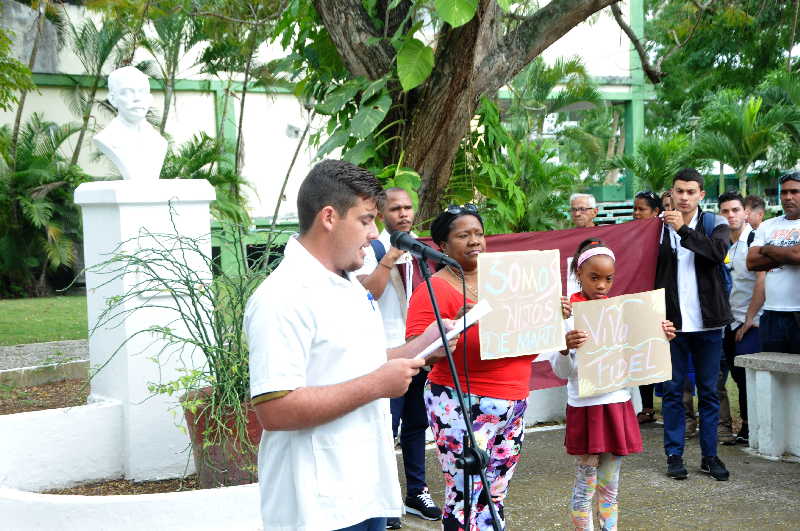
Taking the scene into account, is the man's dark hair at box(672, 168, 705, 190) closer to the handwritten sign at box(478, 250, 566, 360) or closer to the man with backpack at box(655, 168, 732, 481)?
the man with backpack at box(655, 168, 732, 481)

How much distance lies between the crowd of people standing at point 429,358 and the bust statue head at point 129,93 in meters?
1.84

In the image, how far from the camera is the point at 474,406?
413cm

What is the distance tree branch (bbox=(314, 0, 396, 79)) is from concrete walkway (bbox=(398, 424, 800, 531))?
3.25 metres

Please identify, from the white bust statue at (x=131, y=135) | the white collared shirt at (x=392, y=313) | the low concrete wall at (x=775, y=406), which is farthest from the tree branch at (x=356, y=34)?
the low concrete wall at (x=775, y=406)

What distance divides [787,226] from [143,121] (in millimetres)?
4624

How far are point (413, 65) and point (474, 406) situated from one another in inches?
150

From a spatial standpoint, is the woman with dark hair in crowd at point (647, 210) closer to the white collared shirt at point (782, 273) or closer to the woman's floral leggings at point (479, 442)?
the white collared shirt at point (782, 273)

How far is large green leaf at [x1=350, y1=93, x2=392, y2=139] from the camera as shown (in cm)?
762

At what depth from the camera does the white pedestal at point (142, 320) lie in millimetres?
5898

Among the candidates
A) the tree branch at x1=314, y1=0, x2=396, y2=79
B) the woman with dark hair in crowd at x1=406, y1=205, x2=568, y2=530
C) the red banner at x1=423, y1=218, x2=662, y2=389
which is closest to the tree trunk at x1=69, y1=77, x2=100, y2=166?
the tree branch at x1=314, y1=0, x2=396, y2=79

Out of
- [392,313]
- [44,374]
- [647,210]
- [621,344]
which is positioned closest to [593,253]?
[621,344]

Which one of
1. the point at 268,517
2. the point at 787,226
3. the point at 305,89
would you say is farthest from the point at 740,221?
the point at 268,517

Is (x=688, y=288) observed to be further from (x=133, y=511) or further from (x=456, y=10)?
(x=133, y=511)

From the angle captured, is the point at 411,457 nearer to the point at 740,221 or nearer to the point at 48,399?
the point at 48,399
